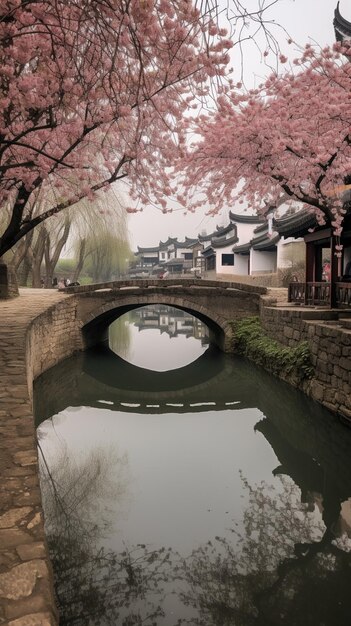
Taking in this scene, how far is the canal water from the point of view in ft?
13.0

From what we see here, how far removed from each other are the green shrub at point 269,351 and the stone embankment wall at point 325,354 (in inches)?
10.9

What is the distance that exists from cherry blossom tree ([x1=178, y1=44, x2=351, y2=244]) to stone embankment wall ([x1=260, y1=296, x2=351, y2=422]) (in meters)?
2.40

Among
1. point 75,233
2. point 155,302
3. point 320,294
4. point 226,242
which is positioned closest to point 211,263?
point 226,242

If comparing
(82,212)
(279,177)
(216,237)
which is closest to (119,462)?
(279,177)

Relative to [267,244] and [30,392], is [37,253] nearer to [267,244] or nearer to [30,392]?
[267,244]

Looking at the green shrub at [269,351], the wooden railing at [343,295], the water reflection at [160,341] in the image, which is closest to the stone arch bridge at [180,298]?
the green shrub at [269,351]

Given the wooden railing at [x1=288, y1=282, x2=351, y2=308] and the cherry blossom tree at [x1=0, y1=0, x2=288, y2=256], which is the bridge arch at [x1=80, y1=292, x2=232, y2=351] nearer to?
the wooden railing at [x1=288, y1=282, x2=351, y2=308]

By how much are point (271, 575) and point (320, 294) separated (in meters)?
9.34

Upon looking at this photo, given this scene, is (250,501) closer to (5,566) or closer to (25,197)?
(5,566)

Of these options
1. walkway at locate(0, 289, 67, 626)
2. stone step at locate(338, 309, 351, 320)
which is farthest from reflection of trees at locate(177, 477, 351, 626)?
stone step at locate(338, 309, 351, 320)

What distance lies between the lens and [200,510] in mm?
5617

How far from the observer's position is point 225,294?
644 inches

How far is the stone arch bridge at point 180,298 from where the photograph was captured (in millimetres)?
16203

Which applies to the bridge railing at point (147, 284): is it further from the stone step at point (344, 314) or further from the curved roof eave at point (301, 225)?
the stone step at point (344, 314)
